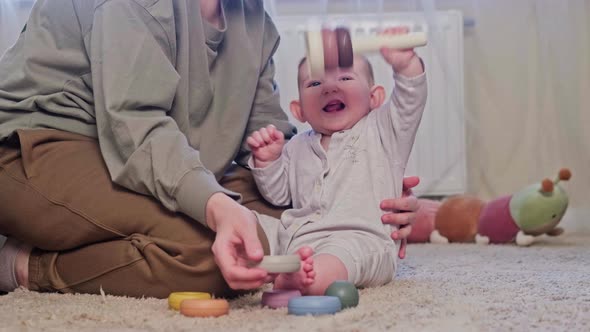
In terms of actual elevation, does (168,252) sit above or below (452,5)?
below

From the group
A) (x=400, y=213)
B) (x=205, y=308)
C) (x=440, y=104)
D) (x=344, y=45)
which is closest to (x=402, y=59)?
(x=344, y=45)

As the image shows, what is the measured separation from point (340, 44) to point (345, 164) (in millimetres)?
224

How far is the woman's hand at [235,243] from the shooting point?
82 centimetres

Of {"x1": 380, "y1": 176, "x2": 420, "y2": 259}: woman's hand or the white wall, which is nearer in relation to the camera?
{"x1": 380, "y1": 176, "x2": 420, "y2": 259}: woman's hand

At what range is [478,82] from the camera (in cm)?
208

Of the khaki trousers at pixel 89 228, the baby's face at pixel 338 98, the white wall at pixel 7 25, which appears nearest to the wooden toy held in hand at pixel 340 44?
the baby's face at pixel 338 98

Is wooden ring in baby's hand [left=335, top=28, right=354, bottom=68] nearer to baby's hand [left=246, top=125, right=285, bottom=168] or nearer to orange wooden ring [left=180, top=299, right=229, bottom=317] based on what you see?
baby's hand [left=246, top=125, right=285, bottom=168]

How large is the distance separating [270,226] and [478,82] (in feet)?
3.65

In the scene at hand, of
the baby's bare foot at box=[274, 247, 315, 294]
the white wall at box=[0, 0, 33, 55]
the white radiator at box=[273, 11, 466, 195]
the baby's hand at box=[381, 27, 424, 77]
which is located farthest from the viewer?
the white radiator at box=[273, 11, 466, 195]

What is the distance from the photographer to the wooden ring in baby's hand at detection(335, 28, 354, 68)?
96 cm

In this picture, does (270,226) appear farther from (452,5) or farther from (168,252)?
(452,5)

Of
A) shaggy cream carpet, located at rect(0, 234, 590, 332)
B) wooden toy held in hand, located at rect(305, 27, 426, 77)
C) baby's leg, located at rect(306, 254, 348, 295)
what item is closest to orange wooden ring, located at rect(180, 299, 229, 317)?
shaggy cream carpet, located at rect(0, 234, 590, 332)

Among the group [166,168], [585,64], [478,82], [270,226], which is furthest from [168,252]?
[585,64]

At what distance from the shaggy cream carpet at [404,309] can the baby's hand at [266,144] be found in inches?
9.7
